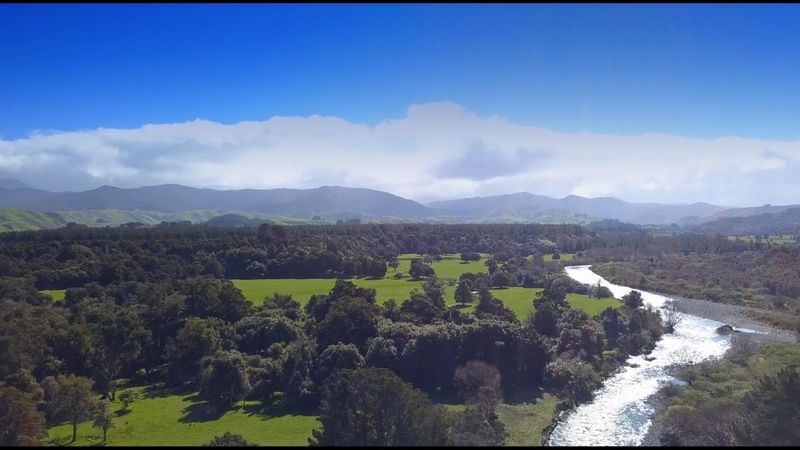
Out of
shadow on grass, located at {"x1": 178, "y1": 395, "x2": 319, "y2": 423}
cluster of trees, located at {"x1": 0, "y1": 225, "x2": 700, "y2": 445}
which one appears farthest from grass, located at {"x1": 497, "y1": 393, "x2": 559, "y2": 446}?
shadow on grass, located at {"x1": 178, "y1": 395, "x2": 319, "y2": 423}

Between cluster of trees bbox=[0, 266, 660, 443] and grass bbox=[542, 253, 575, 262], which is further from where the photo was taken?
grass bbox=[542, 253, 575, 262]

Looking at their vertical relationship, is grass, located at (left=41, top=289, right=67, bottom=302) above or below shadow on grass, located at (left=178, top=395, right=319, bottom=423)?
above

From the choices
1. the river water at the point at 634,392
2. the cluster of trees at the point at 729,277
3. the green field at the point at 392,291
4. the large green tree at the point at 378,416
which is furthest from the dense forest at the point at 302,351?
the green field at the point at 392,291

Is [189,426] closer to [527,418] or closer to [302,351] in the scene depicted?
[302,351]

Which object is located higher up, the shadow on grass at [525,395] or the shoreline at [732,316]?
the shoreline at [732,316]

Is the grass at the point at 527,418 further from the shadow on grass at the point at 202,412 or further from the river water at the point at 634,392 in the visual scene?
the shadow on grass at the point at 202,412

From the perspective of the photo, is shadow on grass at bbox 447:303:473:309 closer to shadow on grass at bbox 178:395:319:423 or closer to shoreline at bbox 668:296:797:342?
shadow on grass at bbox 178:395:319:423
